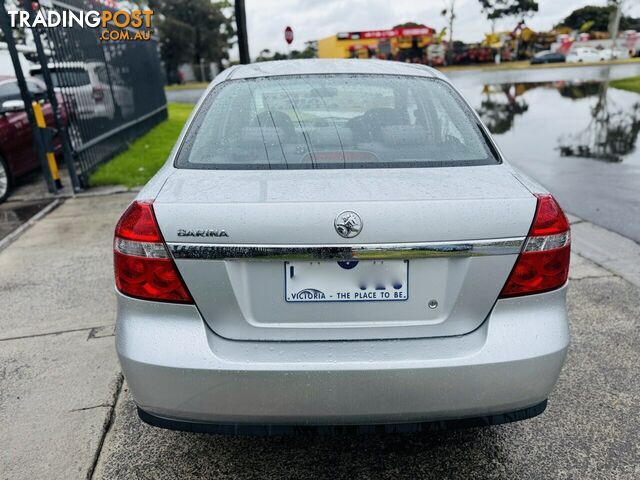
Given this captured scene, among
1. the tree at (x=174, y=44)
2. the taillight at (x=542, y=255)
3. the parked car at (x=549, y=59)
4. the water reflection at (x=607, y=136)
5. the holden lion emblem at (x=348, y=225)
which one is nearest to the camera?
the holden lion emblem at (x=348, y=225)

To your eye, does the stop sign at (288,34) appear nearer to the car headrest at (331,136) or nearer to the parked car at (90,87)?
the parked car at (90,87)

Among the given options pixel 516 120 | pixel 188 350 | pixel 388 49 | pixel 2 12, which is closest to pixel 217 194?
pixel 188 350

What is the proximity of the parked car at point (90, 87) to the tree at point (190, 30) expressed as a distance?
49.2 m

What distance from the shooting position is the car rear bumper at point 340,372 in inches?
69.2

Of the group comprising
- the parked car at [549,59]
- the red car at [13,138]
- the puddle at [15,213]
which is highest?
the red car at [13,138]

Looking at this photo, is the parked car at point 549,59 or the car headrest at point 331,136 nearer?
the car headrest at point 331,136

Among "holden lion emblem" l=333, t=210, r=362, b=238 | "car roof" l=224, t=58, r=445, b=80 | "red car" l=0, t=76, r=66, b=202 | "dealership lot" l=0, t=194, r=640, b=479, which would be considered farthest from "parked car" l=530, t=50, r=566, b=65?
"holden lion emblem" l=333, t=210, r=362, b=238

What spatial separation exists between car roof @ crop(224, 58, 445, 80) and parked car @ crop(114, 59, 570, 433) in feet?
3.41

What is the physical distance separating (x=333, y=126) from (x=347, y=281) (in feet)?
3.02

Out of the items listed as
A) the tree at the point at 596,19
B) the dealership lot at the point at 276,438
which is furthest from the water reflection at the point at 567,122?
the tree at the point at 596,19

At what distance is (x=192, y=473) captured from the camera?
2.24 metres

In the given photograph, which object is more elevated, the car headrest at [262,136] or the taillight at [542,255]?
the car headrest at [262,136]

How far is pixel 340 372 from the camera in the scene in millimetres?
1749

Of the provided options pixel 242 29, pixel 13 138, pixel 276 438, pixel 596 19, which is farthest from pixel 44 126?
pixel 596 19
